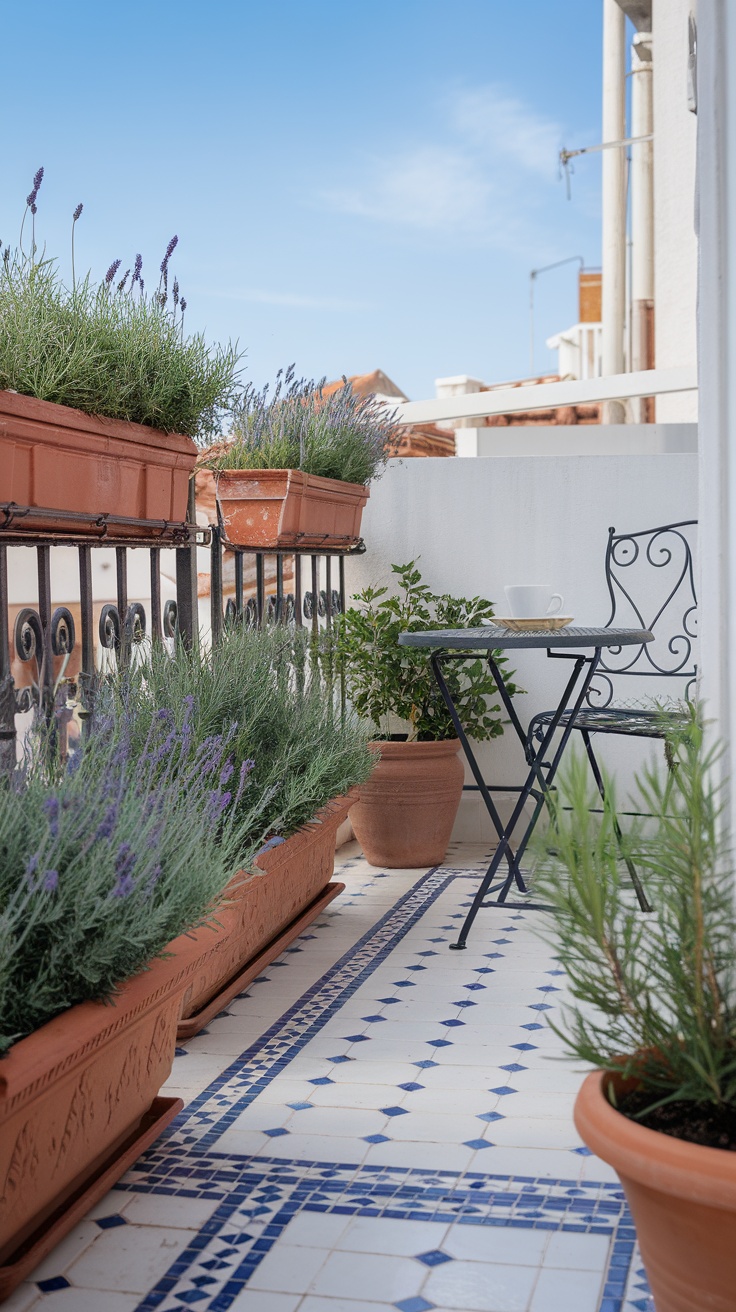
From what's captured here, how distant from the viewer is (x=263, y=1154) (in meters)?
2.05

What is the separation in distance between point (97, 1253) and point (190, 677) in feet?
4.59

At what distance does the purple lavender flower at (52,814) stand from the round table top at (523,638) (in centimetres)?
147

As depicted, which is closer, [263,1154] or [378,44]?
[263,1154]

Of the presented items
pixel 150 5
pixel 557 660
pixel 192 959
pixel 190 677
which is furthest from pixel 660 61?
pixel 150 5

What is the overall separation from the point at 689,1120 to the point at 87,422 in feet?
5.47

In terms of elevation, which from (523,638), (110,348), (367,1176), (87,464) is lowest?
(367,1176)

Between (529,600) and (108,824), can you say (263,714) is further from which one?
(108,824)

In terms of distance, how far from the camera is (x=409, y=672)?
4.33 meters

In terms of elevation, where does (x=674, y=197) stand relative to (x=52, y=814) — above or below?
above

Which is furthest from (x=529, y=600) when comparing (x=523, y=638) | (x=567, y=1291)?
(x=567, y=1291)

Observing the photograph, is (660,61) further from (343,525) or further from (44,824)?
(44,824)

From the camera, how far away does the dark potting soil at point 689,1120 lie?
4.33 ft

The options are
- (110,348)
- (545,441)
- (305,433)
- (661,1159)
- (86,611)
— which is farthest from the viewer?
(545,441)

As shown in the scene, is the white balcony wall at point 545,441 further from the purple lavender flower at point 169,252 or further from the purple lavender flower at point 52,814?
the purple lavender flower at point 52,814
